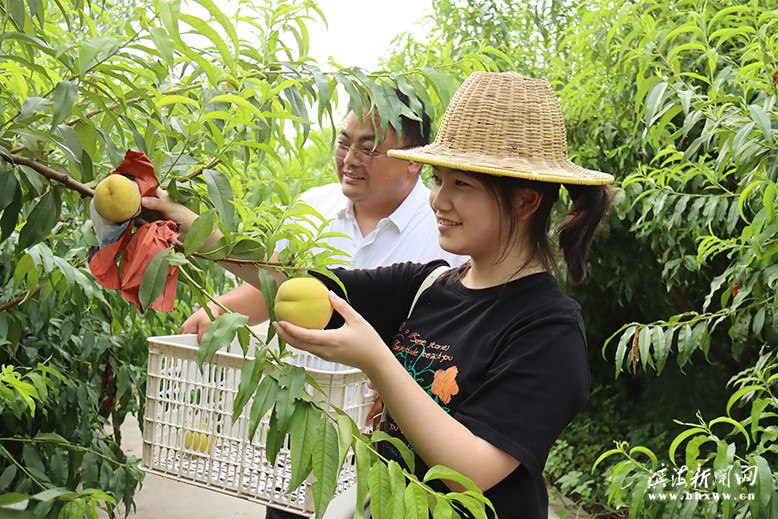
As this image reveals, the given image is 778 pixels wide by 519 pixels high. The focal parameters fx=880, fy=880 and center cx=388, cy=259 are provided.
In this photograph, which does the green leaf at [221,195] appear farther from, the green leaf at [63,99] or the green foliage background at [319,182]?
the green leaf at [63,99]

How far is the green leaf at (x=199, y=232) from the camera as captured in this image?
107cm

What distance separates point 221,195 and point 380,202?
1.40 metres

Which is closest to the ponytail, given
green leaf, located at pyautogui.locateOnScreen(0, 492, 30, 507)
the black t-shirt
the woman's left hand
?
the black t-shirt

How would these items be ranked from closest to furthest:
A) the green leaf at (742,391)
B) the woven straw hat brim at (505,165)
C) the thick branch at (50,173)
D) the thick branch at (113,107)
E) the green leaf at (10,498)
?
1. the green leaf at (10,498)
2. the thick branch at (50,173)
3. the thick branch at (113,107)
4. the woven straw hat brim at (505,165)
5. the green leaf at (742,391)

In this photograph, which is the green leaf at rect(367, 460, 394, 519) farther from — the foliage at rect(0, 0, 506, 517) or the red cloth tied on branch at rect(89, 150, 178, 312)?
the red cloth tied on branch at rect(89, 150, 178, 312)

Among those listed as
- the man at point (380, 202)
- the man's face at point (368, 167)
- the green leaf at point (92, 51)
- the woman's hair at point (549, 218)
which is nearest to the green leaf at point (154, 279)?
the green leaf at point (92, 51)

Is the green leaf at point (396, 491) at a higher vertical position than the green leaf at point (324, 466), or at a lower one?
lower

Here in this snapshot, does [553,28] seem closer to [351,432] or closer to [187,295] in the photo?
[187,295]

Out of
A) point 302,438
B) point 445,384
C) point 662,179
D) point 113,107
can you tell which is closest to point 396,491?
point 302,438

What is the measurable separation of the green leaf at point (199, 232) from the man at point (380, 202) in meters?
1.26

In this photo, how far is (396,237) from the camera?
2494 millimetres

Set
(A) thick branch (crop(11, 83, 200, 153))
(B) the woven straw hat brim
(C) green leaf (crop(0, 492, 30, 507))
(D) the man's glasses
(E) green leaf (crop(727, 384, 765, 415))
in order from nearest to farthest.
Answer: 1. (C) green leaf (crop(0, 492, 30, 507))
2. (A) thick branch (crop(11, 83, 200, 153))
3. (B) the woven straw hat brim
4. (E) green leaf (crop(727, 384, 765, 415))
5. (D) the man's glasses

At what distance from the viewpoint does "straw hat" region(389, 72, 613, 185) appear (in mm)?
1578

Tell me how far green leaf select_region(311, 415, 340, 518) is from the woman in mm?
209
